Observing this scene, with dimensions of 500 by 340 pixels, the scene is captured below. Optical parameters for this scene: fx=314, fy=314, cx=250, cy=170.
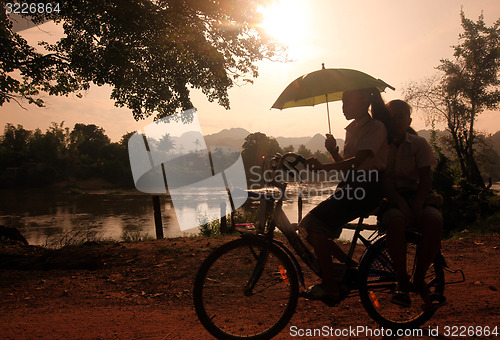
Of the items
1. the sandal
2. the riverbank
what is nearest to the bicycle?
the sandal

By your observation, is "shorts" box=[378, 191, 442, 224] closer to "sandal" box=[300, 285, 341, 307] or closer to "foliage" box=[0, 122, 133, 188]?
"sandal" box=[300, 285, 341, 307]

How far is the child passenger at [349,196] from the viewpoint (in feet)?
9.43

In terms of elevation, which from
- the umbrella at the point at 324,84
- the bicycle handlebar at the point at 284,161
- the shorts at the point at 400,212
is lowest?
the shorts at the point at 400,212

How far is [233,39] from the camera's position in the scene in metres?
8.63

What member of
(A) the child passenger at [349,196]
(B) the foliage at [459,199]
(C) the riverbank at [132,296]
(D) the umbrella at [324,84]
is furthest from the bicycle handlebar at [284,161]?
(B) the foliage at [459,199]

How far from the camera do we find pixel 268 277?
299cm

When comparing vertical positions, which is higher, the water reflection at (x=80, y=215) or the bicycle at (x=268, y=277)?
the bicycle at (x=268, y=277)

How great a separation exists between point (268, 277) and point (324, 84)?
96.4 inches

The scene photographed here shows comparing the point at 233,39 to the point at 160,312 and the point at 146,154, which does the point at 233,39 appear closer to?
the point at 160,312

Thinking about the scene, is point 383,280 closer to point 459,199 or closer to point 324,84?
point 324,84

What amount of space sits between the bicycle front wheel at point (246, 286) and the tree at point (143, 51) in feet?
20.3

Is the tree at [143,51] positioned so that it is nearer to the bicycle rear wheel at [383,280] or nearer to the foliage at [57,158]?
the bicycle rear wheel at [383,280]

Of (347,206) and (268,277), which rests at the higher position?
(347,206)

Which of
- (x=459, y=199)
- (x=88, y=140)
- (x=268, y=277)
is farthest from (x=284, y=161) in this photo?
(x=88, y=140)
